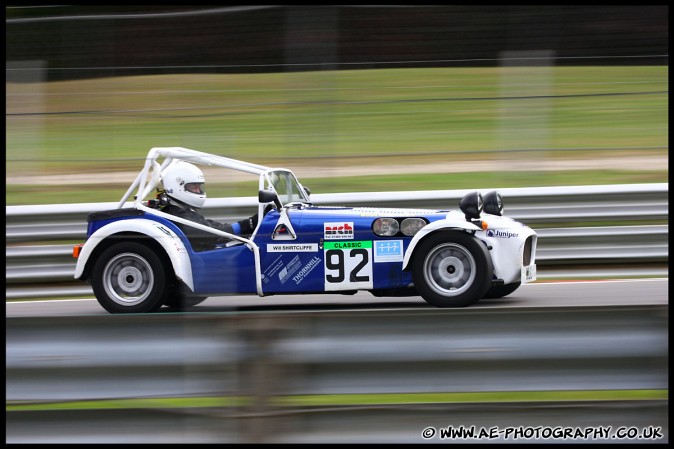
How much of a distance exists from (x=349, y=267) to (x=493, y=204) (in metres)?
1.30

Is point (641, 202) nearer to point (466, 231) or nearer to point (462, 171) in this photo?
point (462, 171)

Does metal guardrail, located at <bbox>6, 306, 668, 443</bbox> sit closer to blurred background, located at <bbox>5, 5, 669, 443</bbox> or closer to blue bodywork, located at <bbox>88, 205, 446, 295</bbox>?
blurred background, located at <bbox>5, 5, 669, 443</bbox>

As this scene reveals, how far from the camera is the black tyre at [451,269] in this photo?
727 cm

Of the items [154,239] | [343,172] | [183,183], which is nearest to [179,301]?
[154,239]

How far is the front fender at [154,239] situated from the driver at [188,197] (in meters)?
0.18

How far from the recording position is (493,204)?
25.8 ft

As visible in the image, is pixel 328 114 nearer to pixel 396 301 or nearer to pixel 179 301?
pixel 396 301

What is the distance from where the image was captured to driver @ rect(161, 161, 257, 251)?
777cm

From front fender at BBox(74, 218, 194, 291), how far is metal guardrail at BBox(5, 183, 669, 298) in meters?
1.39

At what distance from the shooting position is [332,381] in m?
4.15

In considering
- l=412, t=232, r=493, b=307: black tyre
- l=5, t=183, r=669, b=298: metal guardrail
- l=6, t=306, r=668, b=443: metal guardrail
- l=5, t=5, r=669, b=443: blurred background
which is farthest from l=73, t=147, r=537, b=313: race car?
l=6, t=306, r=668, b=443: metal guardrail

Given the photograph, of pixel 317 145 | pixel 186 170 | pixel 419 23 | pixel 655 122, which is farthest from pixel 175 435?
pixel 419 23

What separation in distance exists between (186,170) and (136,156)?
7.09 ft

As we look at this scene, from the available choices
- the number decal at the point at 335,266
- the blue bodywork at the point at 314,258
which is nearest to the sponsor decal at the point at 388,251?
the blue bodywork at the point at 314,258
